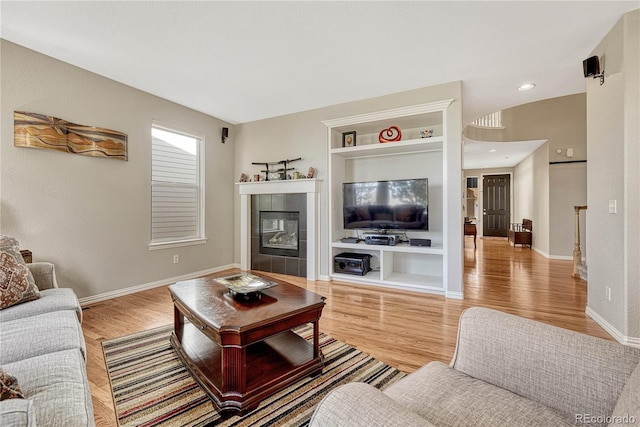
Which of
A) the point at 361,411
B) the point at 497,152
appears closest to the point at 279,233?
the point at 361,411

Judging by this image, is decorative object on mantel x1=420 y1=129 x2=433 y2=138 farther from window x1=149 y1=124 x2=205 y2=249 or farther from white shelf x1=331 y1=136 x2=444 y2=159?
window x1=149 y1=124 x2=205 y2=249

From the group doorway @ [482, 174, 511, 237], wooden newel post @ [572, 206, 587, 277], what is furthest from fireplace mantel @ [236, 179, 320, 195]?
doorway @ [482, 174, 511, 237]

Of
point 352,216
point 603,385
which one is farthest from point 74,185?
point 603,385

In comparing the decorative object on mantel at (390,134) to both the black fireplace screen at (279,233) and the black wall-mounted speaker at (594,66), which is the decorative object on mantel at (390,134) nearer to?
the black fireplace screen at (279,233)

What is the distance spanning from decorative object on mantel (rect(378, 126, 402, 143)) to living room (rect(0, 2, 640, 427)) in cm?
30

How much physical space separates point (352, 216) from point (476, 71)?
2264 mm

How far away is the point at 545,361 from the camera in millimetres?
Answer: 973

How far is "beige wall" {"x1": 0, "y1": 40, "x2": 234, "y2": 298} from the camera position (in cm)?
266

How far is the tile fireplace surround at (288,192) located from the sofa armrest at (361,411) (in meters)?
3.48

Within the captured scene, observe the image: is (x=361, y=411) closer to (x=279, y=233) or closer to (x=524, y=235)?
(x=279, y=233)

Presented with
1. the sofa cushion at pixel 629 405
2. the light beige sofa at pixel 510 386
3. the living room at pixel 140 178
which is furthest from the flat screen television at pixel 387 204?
the sofa cushion at pixel 629 405

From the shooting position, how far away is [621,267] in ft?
7.50

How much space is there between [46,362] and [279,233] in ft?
11.7

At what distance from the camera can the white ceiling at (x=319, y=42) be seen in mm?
2217
